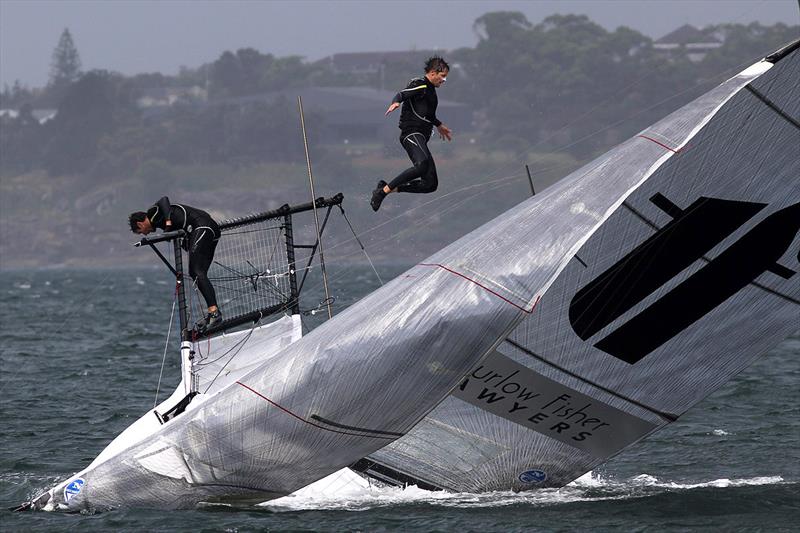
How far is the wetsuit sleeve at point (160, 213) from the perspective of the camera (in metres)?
10.4

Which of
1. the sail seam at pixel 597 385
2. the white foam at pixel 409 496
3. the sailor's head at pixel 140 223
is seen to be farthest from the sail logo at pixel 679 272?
the sailor's head at pixel 140 223

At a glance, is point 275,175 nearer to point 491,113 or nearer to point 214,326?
point 491,113

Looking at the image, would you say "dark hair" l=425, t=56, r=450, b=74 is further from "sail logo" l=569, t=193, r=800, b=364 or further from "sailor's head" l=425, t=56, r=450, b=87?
"sail logo" l=569, t=193, r=800, b=364

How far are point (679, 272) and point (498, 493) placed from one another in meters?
2.41

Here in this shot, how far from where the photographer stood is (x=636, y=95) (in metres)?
107

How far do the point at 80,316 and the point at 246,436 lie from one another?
2762cm

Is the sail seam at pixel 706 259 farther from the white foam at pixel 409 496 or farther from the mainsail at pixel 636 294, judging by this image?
the white foam at pixel 409 496

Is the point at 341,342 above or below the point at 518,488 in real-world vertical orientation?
above

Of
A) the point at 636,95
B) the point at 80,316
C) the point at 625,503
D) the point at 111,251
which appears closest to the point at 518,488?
the point at 625,503

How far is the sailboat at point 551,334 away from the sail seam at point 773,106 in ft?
0.04

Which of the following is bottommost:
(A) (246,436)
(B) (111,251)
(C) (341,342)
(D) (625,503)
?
(B) (111,251)

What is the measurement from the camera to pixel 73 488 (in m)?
9.70

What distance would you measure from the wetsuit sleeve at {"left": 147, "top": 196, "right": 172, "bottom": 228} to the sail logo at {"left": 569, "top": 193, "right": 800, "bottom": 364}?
3480 mm

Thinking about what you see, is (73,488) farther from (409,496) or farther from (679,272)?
(679,272)
